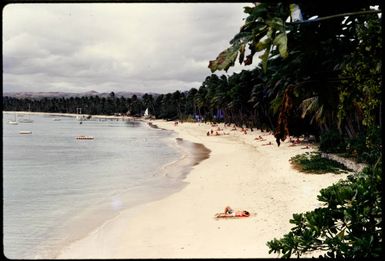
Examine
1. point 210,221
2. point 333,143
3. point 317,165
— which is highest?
point 333,143

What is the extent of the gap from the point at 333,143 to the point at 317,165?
3.28 m

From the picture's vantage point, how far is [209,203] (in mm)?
15922

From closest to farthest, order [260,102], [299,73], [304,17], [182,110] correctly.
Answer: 1. [304,17]
2. [299,73]
3. [260,102]
4. [182,110]

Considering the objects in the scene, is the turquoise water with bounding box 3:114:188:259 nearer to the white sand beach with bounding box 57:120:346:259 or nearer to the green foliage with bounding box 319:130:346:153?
the white sand beach with bounding box 57:120:346:259

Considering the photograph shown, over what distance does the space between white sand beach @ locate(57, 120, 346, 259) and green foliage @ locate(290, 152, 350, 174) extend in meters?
0.56

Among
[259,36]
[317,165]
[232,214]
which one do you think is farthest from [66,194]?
[259,36]

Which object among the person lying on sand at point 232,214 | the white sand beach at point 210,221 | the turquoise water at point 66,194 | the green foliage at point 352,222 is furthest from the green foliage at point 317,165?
the green foliage at point 352,222

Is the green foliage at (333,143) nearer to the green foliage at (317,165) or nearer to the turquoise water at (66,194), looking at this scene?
the green foliage at (317,165)

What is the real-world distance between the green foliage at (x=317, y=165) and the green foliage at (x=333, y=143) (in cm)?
60

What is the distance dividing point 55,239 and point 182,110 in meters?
113

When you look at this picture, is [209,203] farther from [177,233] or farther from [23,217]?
[23,217]

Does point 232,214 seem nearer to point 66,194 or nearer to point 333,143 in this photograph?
point 66,194

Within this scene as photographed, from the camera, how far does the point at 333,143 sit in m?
22.4

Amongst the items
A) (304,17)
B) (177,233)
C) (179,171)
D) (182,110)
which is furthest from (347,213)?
(182,110)
